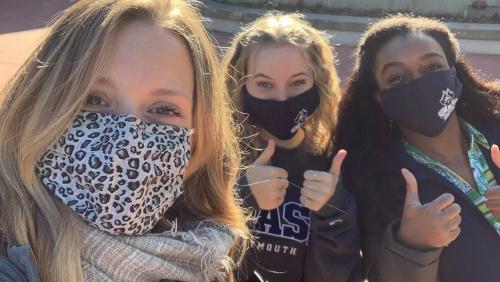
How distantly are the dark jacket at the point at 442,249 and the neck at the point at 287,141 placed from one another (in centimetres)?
33

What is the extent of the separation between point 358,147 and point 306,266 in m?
0.54

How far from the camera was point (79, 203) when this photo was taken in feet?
4.43

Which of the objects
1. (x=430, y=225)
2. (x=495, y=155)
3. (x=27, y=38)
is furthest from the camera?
(x=27, y=38)

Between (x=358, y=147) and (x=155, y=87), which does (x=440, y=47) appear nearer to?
(x=358, y=147)

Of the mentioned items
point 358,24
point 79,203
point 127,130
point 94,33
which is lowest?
point 358,24

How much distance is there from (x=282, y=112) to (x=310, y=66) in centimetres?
28

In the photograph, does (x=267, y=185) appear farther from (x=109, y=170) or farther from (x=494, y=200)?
(x=109, y=170)

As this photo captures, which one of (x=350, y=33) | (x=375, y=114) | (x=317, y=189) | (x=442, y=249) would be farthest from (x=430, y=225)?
(x=350, y=33)

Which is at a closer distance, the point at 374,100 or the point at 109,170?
the point at 109,170

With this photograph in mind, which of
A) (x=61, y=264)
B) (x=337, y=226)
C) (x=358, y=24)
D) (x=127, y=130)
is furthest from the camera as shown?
(x=358, y=24)

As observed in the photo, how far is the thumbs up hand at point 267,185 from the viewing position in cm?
221

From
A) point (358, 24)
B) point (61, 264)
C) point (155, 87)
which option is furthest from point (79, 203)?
point (358, 24)

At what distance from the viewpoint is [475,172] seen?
2.36 m

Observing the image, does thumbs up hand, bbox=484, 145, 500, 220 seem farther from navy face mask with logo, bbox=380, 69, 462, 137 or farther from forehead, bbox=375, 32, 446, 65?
forehead, bbox=375, 32, 446, 65
